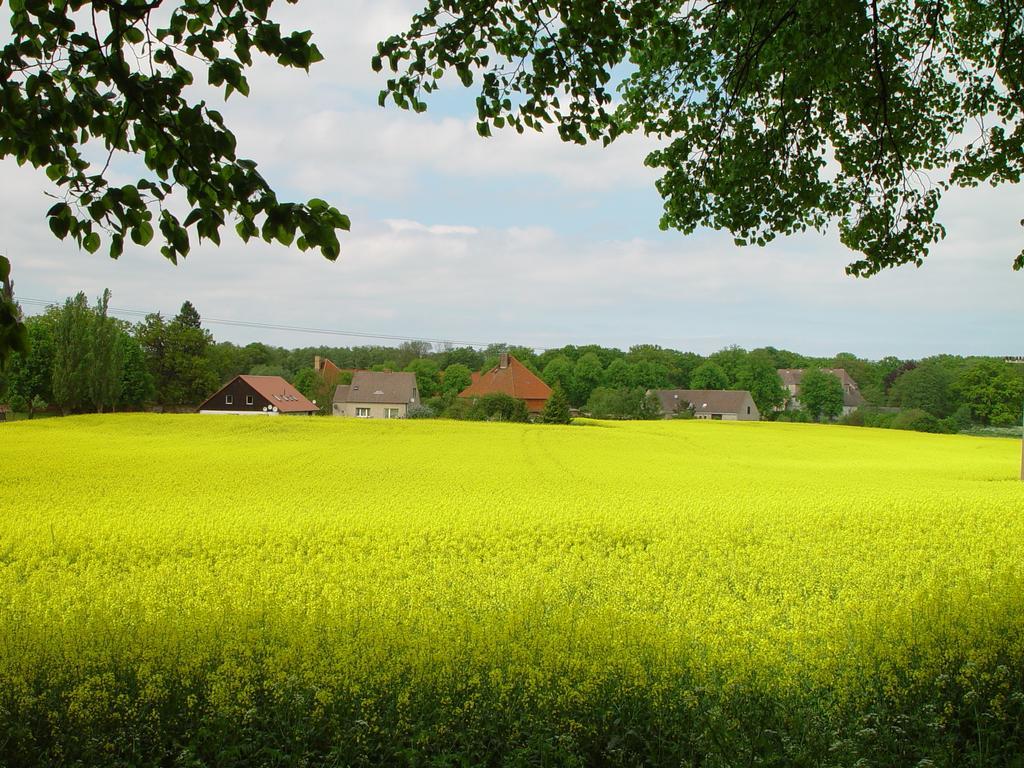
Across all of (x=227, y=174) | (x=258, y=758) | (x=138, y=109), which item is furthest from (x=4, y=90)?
(x=258, y=758)

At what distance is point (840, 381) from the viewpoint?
2879 inches

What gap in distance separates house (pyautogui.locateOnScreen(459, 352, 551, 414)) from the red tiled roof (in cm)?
1415

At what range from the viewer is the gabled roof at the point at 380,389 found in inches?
2822

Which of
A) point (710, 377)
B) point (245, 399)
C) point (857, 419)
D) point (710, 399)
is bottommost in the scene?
point (245, 399)

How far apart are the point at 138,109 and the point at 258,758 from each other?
3.52m

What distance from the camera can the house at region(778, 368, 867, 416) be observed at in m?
73.6

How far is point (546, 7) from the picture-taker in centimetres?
567

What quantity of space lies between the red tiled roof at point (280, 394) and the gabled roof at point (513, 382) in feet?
46.4

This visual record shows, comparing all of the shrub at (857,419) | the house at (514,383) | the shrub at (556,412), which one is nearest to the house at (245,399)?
the house at (514,383)

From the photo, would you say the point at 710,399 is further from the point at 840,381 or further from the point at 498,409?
the point at 498,409

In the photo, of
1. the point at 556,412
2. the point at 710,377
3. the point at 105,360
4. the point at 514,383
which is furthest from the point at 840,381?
the point at 105,360

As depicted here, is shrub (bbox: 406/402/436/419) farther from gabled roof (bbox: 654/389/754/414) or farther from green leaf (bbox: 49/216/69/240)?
green leaf (bbox: 49/216/69/240)

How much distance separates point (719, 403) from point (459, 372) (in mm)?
27865

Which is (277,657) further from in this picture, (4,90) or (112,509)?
(112,509)
